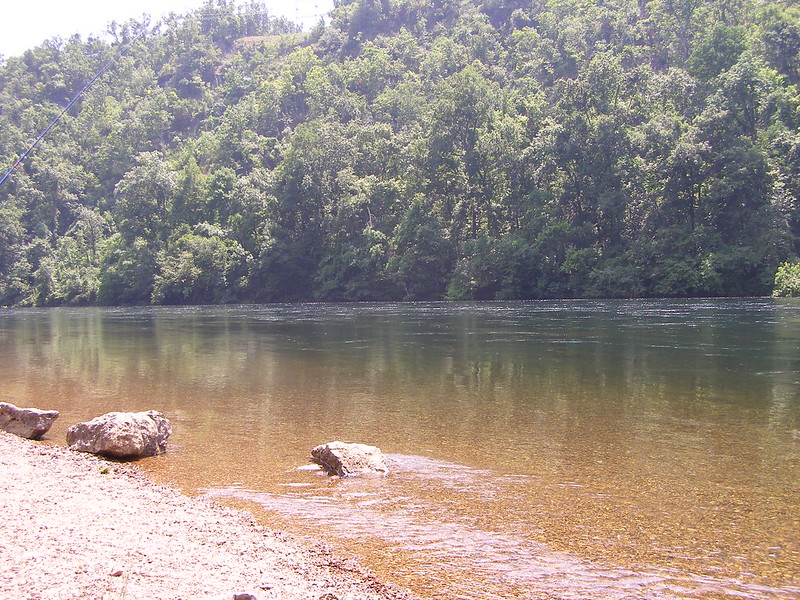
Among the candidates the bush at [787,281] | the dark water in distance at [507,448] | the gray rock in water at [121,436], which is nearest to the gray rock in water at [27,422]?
the dark water in distance at [507,448]

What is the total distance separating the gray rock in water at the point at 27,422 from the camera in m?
12.5

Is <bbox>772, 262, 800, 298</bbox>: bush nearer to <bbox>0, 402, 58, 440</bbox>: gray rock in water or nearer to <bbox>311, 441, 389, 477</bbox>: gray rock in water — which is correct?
<bbox>311, 441, 389, 477</bbox>: gray rock in water

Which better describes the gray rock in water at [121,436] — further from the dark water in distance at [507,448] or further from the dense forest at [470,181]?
the dense forest at [470,181]

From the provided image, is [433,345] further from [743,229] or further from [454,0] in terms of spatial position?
[454,0]

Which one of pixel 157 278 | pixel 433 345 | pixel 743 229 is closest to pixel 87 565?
pixel 433 345

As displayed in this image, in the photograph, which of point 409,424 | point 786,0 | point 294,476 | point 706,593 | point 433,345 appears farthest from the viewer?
point 786,0

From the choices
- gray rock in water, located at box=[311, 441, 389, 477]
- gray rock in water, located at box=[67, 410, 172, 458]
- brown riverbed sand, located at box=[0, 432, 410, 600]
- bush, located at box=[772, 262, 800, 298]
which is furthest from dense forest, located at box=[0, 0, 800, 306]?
brown riverbed sand, located at box=[0, 432, 410, 600]

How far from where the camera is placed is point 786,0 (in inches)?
3516

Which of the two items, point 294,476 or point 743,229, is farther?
point 743,229

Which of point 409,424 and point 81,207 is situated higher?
point 81,207

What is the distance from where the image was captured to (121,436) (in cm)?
1105

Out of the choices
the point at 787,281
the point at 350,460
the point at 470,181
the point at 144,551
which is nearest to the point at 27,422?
the point at 350,460

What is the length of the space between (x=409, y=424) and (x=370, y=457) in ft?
10.1

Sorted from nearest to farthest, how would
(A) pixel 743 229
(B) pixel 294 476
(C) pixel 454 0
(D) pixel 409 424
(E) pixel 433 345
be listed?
(B) pixel 294 476 < (D) pixel 409 424 < (E) pixel 433 345 < (A) pixel 743 229 < (C) pixel 454 0
